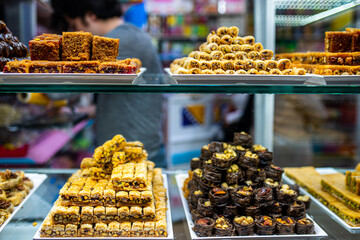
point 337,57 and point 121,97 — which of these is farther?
point 121,97

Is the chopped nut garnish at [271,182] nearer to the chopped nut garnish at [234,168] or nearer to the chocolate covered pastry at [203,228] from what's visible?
the chopped nut garnish at [234,168]

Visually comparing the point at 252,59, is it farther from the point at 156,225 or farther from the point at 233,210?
the point at 156,225

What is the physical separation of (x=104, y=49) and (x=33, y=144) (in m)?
1.96

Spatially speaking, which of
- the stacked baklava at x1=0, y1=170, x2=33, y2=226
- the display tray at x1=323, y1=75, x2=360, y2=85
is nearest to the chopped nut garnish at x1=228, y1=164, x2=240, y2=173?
the display tray at x1=323, y1=75, x2=360, y2=85

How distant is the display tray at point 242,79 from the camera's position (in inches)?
57.1

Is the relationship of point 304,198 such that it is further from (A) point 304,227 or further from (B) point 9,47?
(B) point 9,47

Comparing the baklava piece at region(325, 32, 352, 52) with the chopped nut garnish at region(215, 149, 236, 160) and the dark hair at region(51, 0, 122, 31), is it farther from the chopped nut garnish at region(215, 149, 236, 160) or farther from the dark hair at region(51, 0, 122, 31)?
the dark hair at region(51, 0, 122, 31)

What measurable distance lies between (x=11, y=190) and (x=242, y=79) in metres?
1.27

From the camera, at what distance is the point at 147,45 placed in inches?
97.2

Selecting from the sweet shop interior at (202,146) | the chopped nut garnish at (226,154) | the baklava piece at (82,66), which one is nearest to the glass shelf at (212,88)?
the sweet shop interior at (202,146)

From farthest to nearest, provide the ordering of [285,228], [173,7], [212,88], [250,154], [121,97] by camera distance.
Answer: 1. [173,7]
2. [121,97]
3. [250,154]
4. [285,228]
5. [212,88]

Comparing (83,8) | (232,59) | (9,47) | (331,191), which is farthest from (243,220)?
(83,8)

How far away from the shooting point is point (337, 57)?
158cm

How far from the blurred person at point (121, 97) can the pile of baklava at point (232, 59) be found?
0.48 meters
